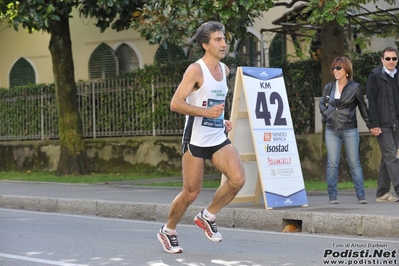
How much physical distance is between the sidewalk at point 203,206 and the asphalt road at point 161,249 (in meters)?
0.24

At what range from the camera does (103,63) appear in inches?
991

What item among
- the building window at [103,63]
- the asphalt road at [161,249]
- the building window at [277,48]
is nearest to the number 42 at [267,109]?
the asphalt road at [161,249]

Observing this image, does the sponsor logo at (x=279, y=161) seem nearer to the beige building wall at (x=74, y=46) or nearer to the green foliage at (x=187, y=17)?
the green foliage at (x=187, y=17)

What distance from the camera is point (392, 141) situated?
37.6 ft

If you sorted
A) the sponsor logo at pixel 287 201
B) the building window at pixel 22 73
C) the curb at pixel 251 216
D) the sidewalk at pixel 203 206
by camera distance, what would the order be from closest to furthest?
the curb at pixel 251 216, the sidewalk at pixel 203 206, the sponsor logo at pixel 287 201, the building window at pixel 22 73

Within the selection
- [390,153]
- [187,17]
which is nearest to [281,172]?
[390,153]

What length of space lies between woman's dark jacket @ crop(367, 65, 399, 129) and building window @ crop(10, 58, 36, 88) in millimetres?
16412

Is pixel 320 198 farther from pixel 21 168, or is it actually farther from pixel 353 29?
pixel 21 168

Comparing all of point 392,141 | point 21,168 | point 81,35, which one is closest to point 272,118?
point 392,141

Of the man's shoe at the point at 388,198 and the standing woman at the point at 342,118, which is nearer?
the standing woman at the point at 342,118

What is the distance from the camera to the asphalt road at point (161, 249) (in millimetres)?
7910

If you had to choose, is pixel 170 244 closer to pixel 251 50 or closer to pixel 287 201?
pixel 287 201

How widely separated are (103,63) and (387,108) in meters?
14.7

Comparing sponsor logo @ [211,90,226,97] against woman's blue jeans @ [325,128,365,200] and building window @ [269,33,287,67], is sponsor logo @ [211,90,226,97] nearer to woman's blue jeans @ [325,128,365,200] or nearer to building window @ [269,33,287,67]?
woman's blue jeans @ [325,128,365,200]
